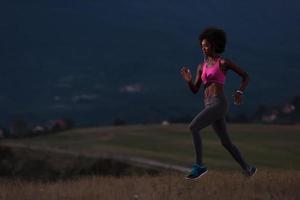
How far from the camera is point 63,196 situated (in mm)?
9359

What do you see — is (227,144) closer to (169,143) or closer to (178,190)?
(178,190)

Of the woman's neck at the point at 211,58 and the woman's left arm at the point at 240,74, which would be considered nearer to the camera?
the woman's left arm at the point at 240,74

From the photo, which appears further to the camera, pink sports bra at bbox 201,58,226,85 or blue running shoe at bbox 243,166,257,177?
blue running shoe at bbox 243,166,257,177

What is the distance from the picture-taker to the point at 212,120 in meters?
10.2

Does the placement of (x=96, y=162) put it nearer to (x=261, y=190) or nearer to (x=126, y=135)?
(x=126, y=135)

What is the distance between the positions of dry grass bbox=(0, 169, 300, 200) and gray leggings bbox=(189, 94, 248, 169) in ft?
1.60

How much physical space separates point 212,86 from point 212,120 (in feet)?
1.41

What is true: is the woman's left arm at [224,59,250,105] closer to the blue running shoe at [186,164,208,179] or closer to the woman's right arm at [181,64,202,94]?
the woman's right arm at [181,64,202,94]

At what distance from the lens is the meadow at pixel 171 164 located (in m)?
9.30

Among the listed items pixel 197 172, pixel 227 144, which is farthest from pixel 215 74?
pixel 197 172

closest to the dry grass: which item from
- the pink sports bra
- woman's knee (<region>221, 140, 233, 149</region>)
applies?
woman's knee (<region>221, 140, 233, 149</region>)

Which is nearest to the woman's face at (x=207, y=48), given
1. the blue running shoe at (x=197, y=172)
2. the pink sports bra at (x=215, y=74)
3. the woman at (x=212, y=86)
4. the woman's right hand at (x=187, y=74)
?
the woman at (x=212, y=86)

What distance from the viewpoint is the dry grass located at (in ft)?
29.3

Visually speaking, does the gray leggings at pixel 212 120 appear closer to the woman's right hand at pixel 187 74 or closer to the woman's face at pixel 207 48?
the woman's right hand at pixel 187 74
